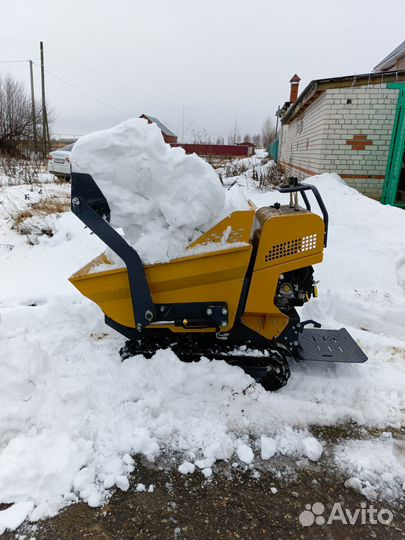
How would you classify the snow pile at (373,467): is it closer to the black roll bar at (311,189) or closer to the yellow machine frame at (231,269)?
the yellow machine frame at (231,269)

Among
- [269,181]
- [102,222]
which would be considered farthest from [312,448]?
[269,181]

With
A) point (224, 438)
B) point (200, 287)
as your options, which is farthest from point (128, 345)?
point (224, 438)

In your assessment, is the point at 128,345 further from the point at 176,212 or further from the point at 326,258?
the point at 326,258

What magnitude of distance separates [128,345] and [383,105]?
8447 millimetres

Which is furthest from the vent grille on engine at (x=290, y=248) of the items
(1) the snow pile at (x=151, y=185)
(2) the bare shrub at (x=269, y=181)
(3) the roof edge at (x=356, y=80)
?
(2) the bare shrub at (x=269, y=181)

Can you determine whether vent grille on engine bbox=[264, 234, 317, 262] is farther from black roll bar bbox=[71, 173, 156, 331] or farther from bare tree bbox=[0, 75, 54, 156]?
bare tree bbox=[0, 75, 54, 156]

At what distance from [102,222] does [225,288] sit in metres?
1.02

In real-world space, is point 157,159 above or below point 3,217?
above

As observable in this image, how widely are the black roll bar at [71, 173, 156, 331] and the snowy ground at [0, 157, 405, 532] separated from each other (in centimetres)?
62

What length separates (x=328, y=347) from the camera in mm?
3162

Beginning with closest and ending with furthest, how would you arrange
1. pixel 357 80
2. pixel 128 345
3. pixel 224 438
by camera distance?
pixel 224 438 < pixel 128 345 < pixel 357 80

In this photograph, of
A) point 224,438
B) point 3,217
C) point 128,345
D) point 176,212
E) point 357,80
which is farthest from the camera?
point 357,80

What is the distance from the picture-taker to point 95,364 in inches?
116

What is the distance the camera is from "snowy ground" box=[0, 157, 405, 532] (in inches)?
83.5
